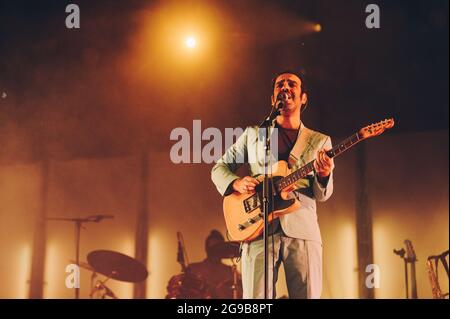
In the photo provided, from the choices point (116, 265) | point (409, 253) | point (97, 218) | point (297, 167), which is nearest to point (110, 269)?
point (116, 265)

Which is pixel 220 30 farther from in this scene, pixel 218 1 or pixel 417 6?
pixel 417 6

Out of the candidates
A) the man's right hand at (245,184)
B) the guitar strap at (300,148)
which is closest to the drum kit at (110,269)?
the man's right hand at (245,184)

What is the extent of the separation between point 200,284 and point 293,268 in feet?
3.78

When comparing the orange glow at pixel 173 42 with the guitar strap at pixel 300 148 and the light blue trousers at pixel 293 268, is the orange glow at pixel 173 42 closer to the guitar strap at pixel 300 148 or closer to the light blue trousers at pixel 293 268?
the guitar strap at pixel 300 148

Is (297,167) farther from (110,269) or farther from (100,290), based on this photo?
(100,290)

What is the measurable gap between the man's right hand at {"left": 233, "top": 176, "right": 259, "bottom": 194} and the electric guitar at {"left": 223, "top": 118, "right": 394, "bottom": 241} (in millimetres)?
24

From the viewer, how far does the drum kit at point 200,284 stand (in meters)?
4.01

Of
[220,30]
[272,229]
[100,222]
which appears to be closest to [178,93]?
[220,30]

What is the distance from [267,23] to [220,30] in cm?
35

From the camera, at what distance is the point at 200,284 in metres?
4.07

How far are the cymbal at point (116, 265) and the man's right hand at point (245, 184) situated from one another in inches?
44.8
